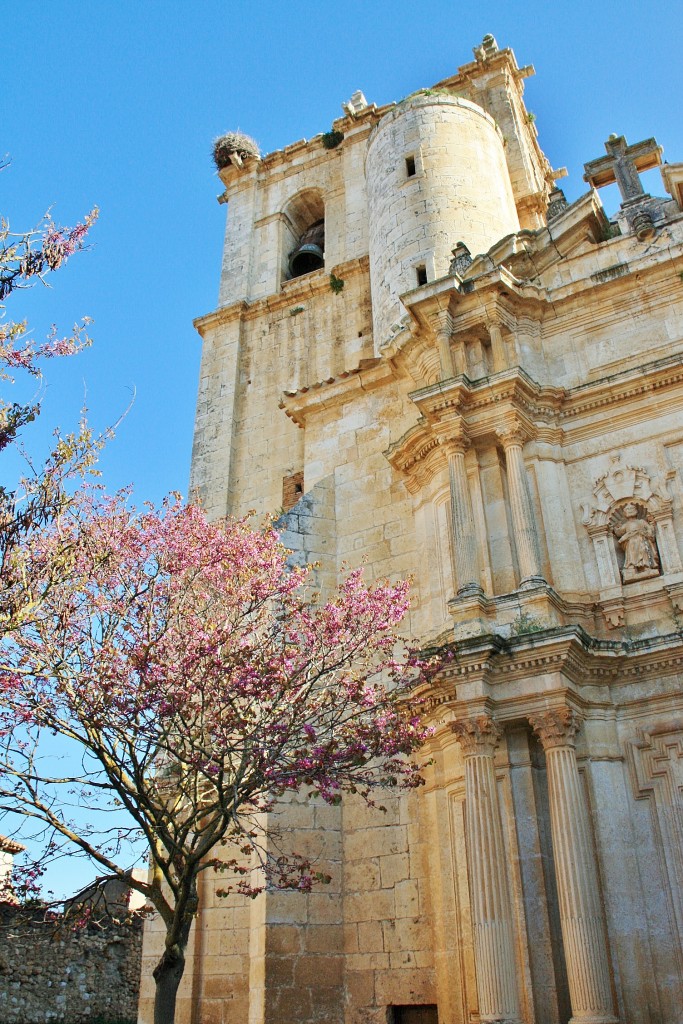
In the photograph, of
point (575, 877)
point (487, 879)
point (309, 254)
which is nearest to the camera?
point (575, 877)

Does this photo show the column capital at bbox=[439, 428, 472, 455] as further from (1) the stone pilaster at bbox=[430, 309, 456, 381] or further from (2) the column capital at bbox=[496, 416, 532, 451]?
(1) the stone pilaster at bbox=[430, 309, 456, 381]

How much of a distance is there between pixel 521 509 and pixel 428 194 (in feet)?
24.3

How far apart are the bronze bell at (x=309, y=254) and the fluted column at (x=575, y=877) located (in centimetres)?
1386

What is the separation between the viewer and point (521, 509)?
34.8 feet

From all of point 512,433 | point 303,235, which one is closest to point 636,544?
point 512,433

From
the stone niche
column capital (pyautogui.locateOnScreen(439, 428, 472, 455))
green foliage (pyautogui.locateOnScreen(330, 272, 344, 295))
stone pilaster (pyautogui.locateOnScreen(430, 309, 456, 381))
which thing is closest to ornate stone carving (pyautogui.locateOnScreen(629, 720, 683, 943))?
the stone niche

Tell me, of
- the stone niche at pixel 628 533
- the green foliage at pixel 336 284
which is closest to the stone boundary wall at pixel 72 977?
the stone niche at pixel 628 533

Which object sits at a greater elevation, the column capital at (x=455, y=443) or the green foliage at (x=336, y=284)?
the green foliage at (x=336, y=284)

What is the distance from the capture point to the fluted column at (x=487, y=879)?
811cm

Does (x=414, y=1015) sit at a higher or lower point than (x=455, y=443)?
lower

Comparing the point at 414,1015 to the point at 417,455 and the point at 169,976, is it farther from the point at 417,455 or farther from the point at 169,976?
the point at 417,455

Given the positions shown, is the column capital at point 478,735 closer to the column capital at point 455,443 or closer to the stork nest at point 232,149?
the column capital at point 455,443

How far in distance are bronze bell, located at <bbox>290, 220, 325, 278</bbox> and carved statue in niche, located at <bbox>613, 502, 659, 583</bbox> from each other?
11.7 meters

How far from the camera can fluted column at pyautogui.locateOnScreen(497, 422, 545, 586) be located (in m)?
10.2
